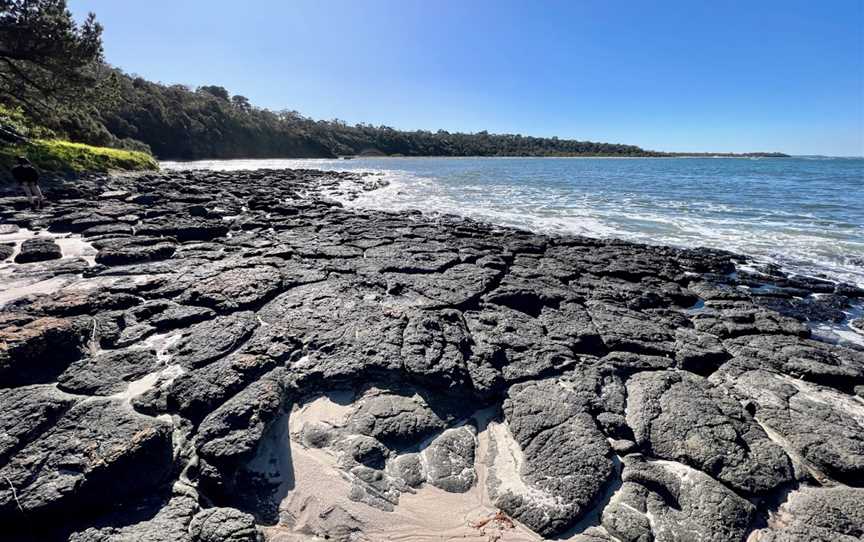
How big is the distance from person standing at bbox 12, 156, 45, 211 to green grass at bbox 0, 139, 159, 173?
5763mm

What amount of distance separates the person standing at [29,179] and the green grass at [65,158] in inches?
227

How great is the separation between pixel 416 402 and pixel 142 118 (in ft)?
283

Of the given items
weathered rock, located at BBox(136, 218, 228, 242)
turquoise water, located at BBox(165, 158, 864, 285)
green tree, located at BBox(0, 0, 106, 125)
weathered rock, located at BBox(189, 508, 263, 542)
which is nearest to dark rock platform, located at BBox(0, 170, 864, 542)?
weathered rock, located at BBox(189, 508, 263, 542)

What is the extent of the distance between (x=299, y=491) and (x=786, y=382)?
216 inches

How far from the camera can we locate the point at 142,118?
222 feet

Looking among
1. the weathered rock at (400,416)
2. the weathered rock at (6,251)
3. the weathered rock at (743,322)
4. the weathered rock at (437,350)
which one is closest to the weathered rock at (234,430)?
the weathered rock at (400,416)

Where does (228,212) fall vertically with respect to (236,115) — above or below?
below

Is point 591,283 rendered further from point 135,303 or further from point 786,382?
point 135,303

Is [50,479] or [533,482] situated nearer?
[50,479]

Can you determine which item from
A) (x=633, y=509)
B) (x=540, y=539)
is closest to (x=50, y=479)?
(x=540, y=539)

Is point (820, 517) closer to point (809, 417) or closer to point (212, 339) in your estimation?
point (809, 417)

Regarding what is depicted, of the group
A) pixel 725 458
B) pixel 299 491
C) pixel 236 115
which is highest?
pixel 236 115

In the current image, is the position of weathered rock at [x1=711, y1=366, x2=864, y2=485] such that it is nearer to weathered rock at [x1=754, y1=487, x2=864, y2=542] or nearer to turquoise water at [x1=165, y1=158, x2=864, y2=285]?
weathered rock at [x1=754, y1=487, x2=864, y2=542]

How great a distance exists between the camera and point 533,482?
3.26 m
